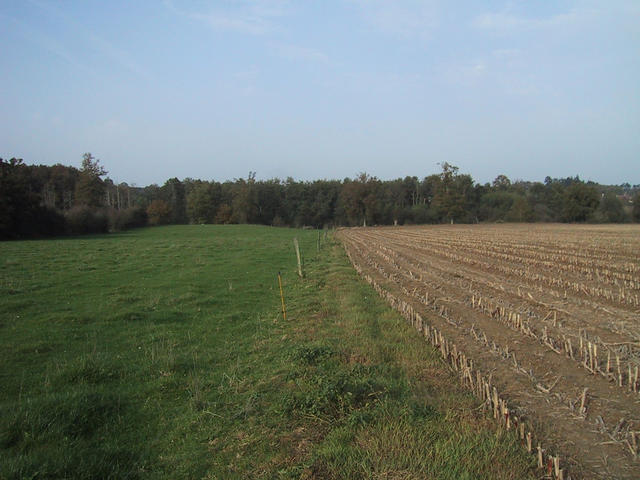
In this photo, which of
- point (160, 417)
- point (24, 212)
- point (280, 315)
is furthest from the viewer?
point (24, 212)

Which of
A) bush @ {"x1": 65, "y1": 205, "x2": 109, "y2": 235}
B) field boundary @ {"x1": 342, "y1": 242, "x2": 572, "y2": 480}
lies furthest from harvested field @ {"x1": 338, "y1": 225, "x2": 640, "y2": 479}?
bush @ {"x1": 65, "y1": 205, "x2": 109, "y2": 235}

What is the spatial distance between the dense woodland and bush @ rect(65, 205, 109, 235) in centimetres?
297

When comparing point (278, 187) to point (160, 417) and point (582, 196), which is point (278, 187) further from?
point (160, 417)

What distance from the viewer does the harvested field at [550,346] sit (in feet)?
14.3

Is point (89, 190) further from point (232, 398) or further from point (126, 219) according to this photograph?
point (232, 398)

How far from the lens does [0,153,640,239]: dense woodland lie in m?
79.0

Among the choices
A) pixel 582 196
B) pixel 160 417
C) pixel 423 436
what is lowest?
pixel 160 417

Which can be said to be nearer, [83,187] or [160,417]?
[160,417]

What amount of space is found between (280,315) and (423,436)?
22.2ft

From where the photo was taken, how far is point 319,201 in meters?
99.1

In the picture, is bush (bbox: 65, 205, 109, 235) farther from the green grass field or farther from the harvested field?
the harvested field

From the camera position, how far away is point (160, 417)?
5.28m

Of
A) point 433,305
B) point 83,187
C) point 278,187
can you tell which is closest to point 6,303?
point 433,305

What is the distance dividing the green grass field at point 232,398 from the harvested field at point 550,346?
0.55 meters
